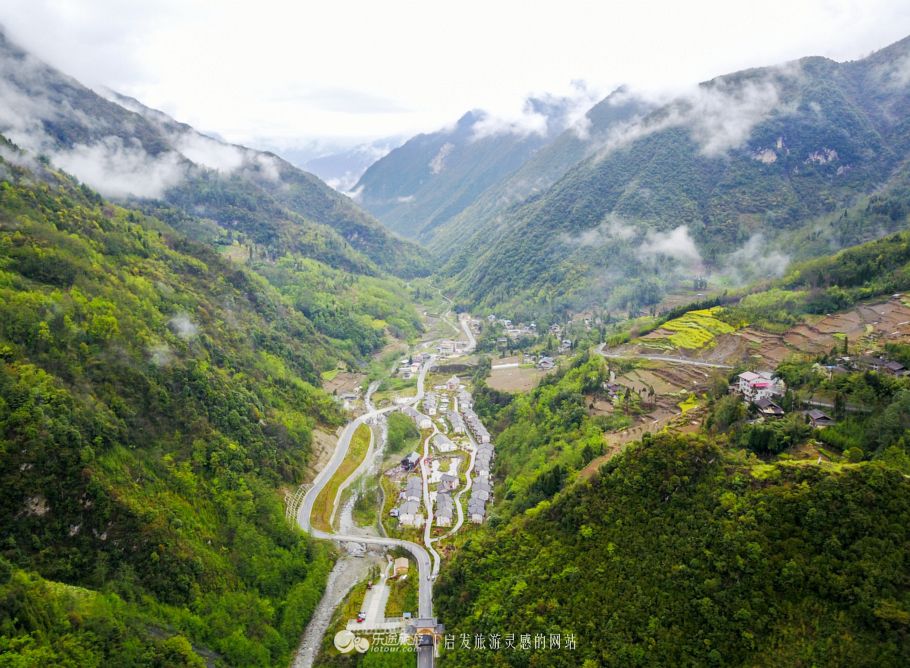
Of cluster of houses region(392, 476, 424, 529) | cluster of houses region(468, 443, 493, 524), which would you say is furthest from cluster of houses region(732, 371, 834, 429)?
cluster of houses region(392, 476, 424, 529)

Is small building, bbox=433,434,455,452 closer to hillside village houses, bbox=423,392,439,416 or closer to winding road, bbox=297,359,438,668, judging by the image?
hillside village houses, bbox=423,392,439,416

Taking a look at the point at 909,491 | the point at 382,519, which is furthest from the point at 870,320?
the point at 382,519

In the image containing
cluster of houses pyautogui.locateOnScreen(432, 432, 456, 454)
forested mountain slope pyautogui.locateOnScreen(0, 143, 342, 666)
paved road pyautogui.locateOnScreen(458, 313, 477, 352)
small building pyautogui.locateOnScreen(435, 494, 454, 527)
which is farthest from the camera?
paved road pyautogui.locateOnScreen(458, 313, 477, 352)

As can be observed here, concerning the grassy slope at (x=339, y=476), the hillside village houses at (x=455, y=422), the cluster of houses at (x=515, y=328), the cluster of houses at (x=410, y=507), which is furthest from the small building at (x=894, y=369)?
the cluster of houses at (x=515, y=328)

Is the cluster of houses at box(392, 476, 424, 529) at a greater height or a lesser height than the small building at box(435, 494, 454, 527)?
greater

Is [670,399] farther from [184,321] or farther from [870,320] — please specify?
[184,321]

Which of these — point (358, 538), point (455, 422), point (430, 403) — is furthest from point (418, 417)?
point (358, 538)

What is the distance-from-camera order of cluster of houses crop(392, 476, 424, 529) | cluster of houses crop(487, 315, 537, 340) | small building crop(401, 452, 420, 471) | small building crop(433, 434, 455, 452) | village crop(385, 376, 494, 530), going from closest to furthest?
cluster of houses crop(392, 476, 424, 529)
village crop(385, 376, 494, 530)
small building crop(401, 452, 420, 471)
small building crop(433, 434, 455, 452)
cluster of houses crop(487, 315, 537, 340)
